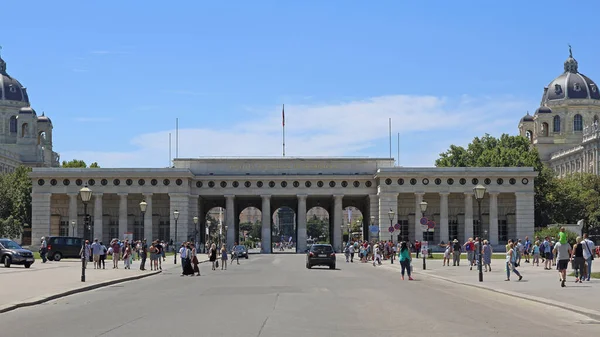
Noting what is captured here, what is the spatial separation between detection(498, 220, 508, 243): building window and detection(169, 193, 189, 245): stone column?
1523 inches

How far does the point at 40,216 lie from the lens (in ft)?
345

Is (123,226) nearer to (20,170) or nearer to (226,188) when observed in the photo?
(226,188)

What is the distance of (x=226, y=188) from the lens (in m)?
108

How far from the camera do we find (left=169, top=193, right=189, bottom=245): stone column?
10344 centimetres

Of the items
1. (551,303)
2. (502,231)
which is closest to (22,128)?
(502,231)

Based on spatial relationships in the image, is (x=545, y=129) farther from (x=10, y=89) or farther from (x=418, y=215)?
(x=10, y=89)

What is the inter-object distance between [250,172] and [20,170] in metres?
38.9

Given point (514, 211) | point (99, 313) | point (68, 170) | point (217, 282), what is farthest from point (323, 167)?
point (99, 313)

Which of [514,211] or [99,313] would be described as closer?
[99,313]

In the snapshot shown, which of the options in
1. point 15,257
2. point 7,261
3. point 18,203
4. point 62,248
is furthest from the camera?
point 18,203

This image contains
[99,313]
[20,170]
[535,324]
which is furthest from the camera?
[20,170]

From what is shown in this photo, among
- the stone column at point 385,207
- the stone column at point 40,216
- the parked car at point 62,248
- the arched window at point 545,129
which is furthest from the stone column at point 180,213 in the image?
the arched window at point 545,129

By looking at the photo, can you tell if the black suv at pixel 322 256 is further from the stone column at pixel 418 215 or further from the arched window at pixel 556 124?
the arched window at pixel 556 124

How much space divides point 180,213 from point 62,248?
37.0 metres
